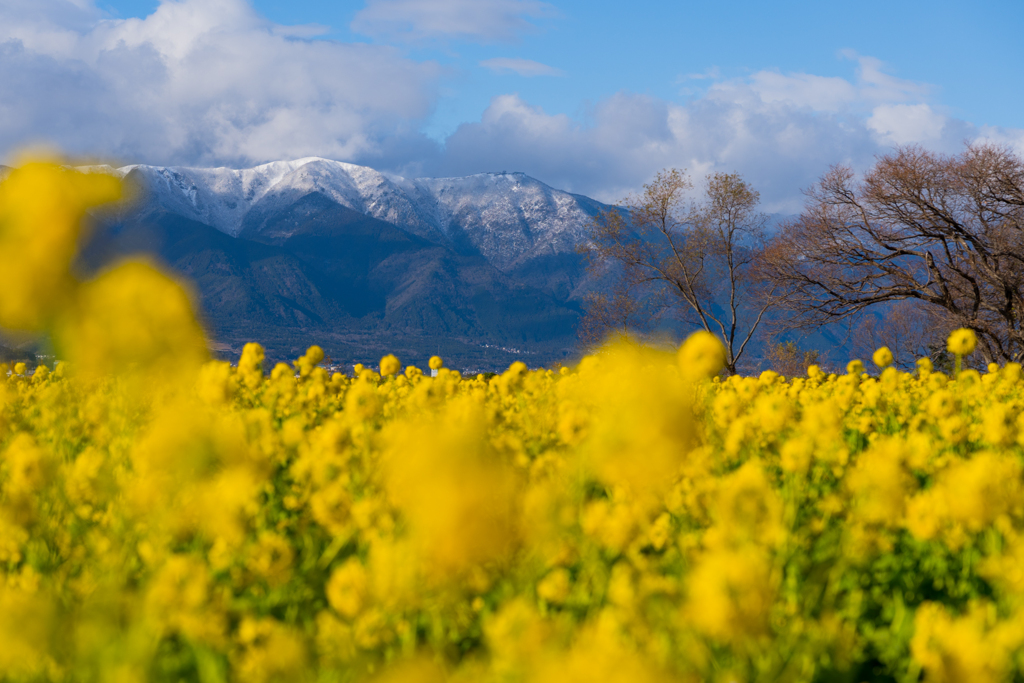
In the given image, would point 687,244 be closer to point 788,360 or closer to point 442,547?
point 788,360

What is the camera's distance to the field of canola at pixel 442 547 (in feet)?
5.19

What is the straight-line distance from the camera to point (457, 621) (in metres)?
2.04

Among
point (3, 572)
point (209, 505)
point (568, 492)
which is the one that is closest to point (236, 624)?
point (209, 505)

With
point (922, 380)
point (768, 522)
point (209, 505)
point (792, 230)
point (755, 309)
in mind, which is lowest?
point (209, 505)

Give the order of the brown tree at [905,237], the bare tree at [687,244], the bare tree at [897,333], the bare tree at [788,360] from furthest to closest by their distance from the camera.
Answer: the bare tree at [788,360], the bare tree at [897,333], the bare tree at [687,244], the brown tree at [905,237]

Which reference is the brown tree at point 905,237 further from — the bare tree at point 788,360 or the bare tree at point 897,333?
the bare tree at point 788,360

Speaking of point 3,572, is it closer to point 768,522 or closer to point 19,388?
point 768,522

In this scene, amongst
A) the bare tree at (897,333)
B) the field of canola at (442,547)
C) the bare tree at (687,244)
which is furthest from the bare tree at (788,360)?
the field of canola at (442,547)

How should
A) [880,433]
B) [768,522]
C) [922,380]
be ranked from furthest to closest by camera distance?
[922,380] < [880,433] < [768,522]

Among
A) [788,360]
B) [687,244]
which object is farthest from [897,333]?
[687,244]

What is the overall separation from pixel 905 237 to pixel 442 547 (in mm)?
25606

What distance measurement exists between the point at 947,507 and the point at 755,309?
82.1 ft

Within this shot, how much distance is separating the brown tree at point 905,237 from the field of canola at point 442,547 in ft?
72.5

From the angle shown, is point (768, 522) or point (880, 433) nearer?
point (768, 522)
